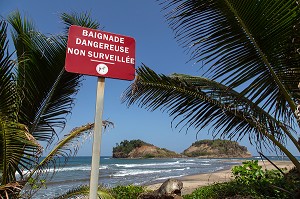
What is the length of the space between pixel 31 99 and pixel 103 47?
1764 millimetres

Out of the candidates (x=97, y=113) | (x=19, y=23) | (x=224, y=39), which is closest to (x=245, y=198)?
(x=224, y=39)

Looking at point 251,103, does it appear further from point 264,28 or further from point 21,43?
point 21,43

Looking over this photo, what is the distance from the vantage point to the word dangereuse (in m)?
2.19

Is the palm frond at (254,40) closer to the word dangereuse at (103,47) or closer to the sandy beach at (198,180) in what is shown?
the word dangereuse at (103,47)

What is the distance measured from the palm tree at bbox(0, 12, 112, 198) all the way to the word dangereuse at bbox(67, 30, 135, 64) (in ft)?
3.25

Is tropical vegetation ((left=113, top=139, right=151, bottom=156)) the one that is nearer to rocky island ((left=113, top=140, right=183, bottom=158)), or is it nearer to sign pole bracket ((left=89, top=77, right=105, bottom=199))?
rocky island ((left=113, top=140, right=183, bottom=158))

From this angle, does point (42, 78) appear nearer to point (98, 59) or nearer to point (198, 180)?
point (98, 59)

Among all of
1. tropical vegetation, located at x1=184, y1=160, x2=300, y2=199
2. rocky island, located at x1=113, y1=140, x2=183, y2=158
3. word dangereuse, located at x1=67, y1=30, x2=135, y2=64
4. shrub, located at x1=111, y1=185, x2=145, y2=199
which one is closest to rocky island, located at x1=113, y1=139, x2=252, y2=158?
rocky island, located at x1=113, y1=140, x2=183, y2=158

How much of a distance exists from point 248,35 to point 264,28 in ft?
0.47

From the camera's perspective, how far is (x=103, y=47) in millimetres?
2266

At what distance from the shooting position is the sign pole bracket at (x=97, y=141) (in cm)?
219

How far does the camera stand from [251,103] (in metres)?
3.32

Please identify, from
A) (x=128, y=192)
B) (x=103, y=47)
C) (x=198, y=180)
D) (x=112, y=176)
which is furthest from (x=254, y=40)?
(x=112, y=176)

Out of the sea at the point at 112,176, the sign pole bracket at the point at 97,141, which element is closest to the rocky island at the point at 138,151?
the sea at the point at 112,176
